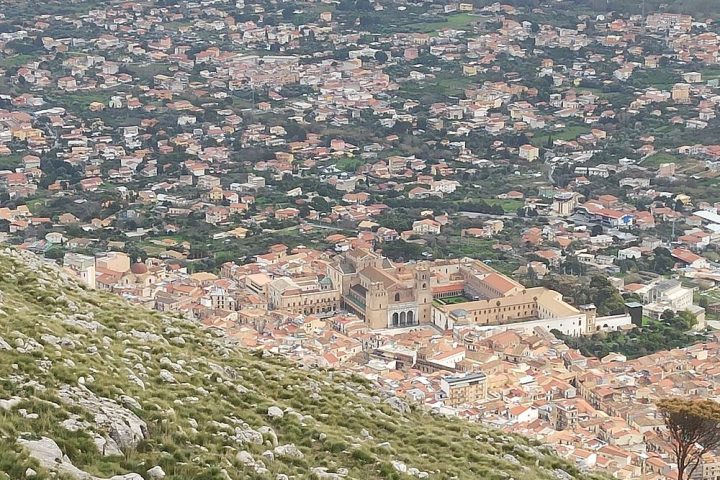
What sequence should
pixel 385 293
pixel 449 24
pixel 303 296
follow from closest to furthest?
pixel 385 293 → pixel 303 296 → pixel 449 24

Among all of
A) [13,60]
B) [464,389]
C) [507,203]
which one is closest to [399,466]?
[464,389]

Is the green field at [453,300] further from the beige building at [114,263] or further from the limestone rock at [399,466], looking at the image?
the limestone rock at [399,466]

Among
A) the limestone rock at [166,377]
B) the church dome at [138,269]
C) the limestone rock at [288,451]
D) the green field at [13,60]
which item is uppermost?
the limestone rock at [166,377]

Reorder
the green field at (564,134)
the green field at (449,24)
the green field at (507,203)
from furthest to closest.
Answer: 1. the green field at (449,24)
2. the green field at (564,134)
3. the green field at (507,203)

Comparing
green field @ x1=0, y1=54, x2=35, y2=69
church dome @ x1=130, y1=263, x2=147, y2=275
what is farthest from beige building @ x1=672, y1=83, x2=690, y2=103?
church dome @ x1=130, y1=263, x2=147, y2=275

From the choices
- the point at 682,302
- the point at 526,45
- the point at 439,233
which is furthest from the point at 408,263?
the point at 526,45

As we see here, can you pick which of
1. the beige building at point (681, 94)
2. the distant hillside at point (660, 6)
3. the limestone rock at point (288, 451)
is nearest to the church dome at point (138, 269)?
the limestone rock at point (288, 451)

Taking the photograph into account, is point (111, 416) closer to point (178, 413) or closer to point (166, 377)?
point (178, 413)
